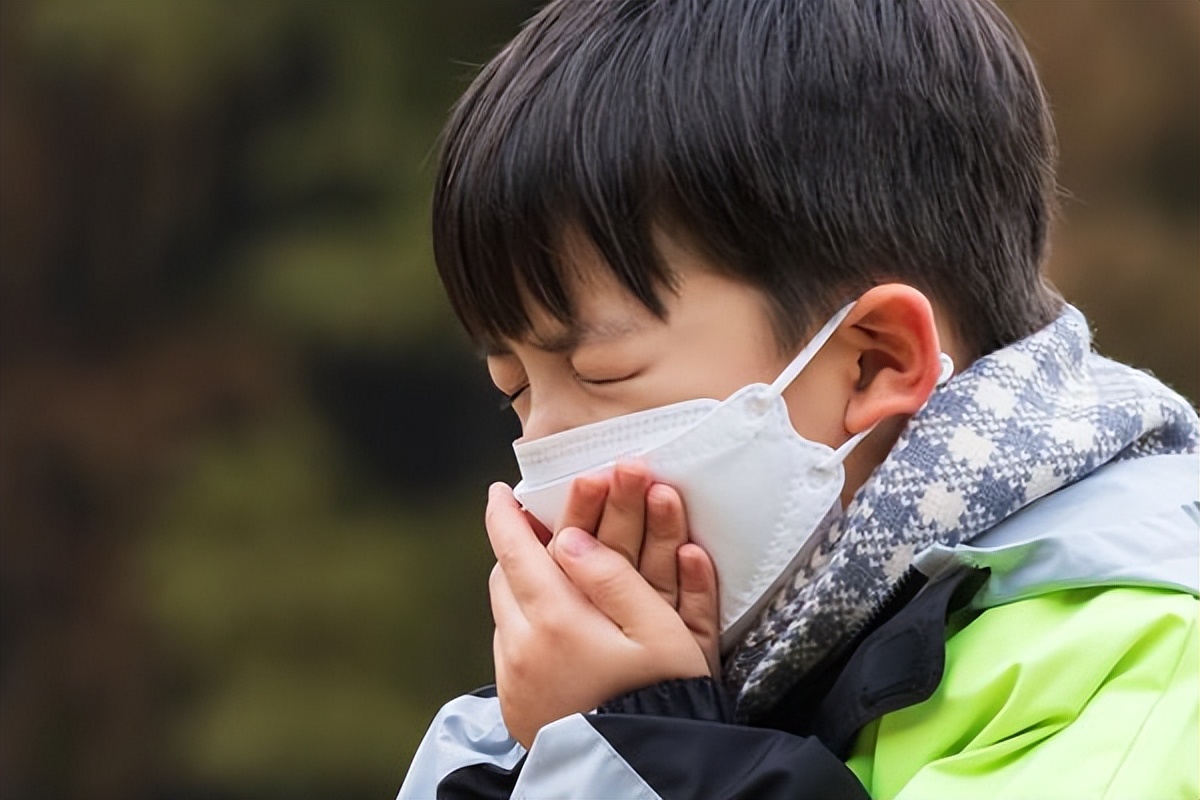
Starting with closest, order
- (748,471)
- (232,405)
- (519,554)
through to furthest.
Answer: (748,471), (519,554), (232,405)

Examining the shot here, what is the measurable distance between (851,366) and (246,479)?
302cm

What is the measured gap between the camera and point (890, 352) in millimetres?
1458

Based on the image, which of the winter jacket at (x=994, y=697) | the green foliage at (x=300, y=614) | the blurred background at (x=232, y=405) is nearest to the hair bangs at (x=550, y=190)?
the winter jacket at (x=994, y=697)

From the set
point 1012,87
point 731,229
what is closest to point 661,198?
point 731,229

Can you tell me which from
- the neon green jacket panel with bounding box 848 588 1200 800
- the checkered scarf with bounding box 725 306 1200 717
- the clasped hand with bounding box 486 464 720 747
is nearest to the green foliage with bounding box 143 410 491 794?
the clasped hand with bounding box 486 464 720 747

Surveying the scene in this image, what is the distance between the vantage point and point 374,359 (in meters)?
4.32

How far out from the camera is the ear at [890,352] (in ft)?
4.69

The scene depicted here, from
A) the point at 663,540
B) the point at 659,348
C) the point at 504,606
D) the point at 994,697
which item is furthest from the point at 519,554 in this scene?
the point at 994,697

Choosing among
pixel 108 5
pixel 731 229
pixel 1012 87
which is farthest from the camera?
pixel 108 5

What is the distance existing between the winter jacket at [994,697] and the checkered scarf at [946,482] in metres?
0.02

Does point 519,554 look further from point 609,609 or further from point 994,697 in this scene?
point 994,697

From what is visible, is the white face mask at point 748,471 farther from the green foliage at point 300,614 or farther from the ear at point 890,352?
the green foliage at point 300,614

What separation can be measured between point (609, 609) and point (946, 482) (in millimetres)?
319

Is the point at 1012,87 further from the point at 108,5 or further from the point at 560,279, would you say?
the point at 108,5
